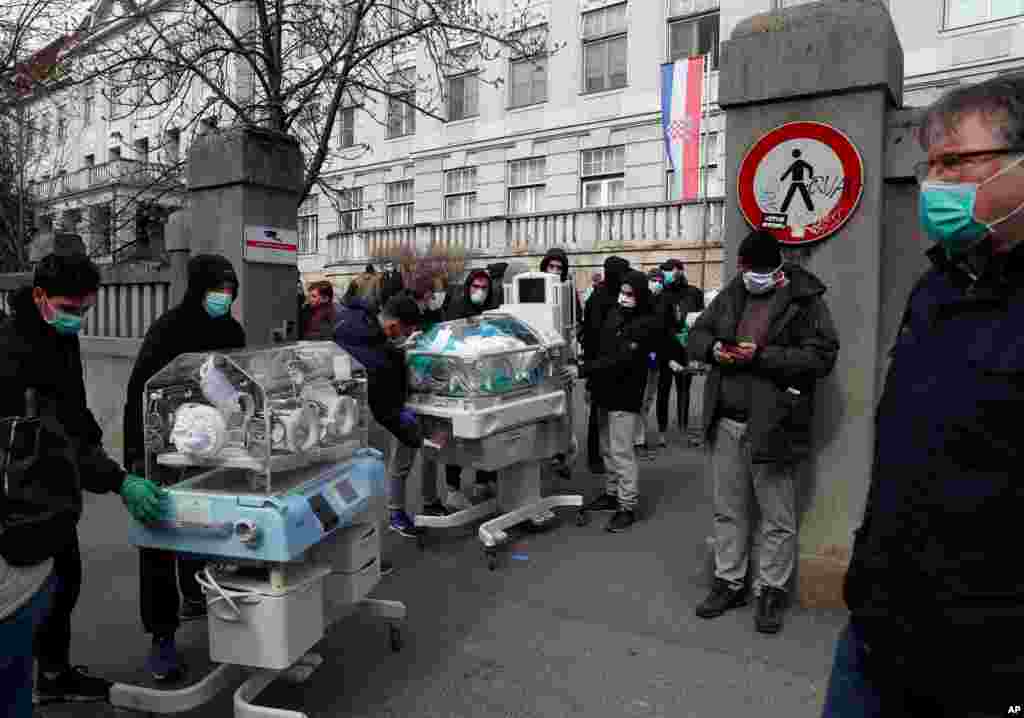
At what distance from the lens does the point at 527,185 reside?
2244 cm

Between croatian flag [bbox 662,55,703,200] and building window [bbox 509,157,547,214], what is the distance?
514cm

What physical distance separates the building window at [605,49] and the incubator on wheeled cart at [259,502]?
19252 mm

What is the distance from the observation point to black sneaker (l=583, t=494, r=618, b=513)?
6348 millimetres

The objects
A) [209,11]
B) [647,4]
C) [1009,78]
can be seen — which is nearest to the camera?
[1009,78]

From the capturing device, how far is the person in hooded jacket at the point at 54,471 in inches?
86.4

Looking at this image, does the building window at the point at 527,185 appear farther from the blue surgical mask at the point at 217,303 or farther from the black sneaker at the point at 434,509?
the blue surgical mask at the point at 217,303

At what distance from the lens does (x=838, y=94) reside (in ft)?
13.9

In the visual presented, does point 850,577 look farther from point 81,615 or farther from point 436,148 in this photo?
point 436,148

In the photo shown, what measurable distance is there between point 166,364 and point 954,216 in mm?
3389

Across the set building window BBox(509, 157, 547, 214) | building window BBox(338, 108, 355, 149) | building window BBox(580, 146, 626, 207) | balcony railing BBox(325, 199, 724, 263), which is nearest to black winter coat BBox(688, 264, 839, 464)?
balcony railing BBox(325, 199, 724, 263)

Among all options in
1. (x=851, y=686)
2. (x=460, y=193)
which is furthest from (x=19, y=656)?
(x=460, y=193)

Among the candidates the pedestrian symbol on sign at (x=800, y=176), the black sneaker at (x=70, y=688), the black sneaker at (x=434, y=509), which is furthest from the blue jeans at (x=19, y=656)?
the pedestrian symbol on sign at (x=800, y=176)

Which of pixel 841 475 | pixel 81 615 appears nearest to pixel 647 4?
pixel 841 475

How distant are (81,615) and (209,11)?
5261 millimetres
